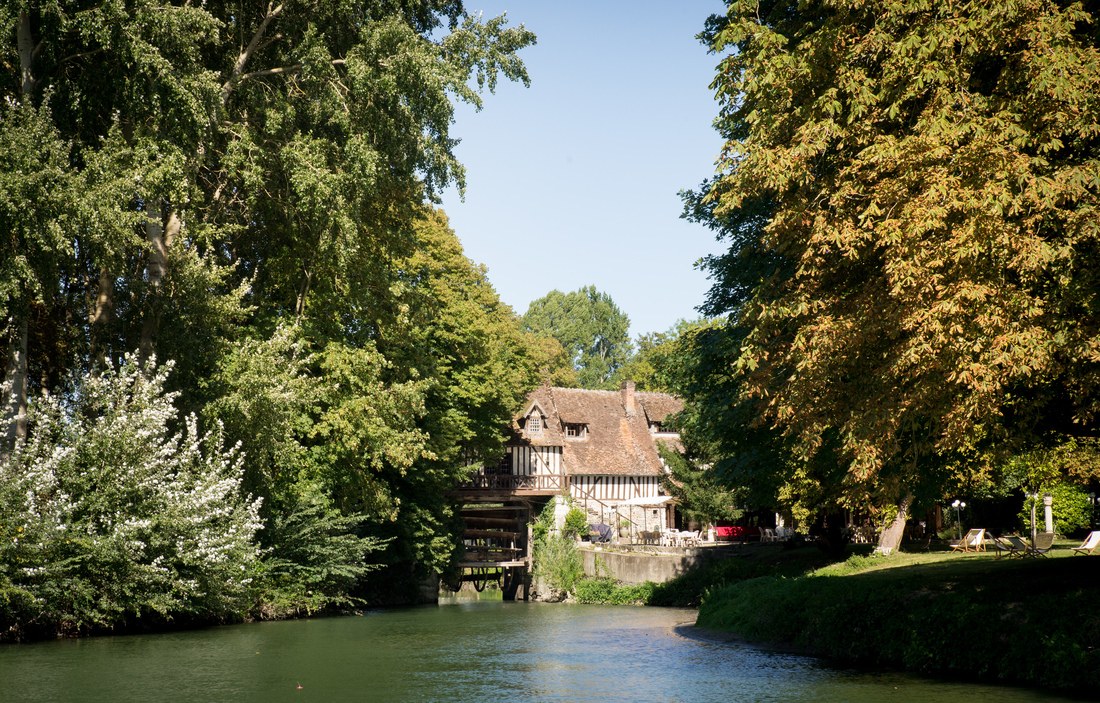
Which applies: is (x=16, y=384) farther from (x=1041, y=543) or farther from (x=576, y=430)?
(x=576, y=430)

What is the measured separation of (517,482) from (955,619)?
108 ft

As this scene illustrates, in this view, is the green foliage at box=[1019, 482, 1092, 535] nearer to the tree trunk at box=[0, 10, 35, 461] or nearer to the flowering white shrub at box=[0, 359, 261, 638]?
the flowering white shrub at box=[0, 359, 261, 638]

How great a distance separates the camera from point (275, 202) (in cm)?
2697

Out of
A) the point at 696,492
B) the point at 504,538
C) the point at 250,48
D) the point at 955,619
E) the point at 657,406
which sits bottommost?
the point at 955,619

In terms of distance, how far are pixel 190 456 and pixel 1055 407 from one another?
16.3 metres

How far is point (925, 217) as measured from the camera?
13.2 metres

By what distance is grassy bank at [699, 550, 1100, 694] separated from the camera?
14383 mm

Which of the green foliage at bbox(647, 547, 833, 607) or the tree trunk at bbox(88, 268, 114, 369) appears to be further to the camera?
the green foliage at bbox(647, 547, 833, 607)

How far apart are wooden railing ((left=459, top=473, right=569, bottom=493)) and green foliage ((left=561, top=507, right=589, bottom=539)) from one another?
155 centimetres

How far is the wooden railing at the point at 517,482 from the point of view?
47.7 metres

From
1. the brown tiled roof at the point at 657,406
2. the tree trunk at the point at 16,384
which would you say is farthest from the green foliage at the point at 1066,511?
the tree trunk at the point at 16,384

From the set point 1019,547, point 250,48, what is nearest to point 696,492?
point 1019,547

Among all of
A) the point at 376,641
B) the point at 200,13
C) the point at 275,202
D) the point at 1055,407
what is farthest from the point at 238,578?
the point at 1055,407

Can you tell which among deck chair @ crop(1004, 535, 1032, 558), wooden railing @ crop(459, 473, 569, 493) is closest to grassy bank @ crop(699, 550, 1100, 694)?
deck chair @ crop(1004, 535, 1032, 558)
